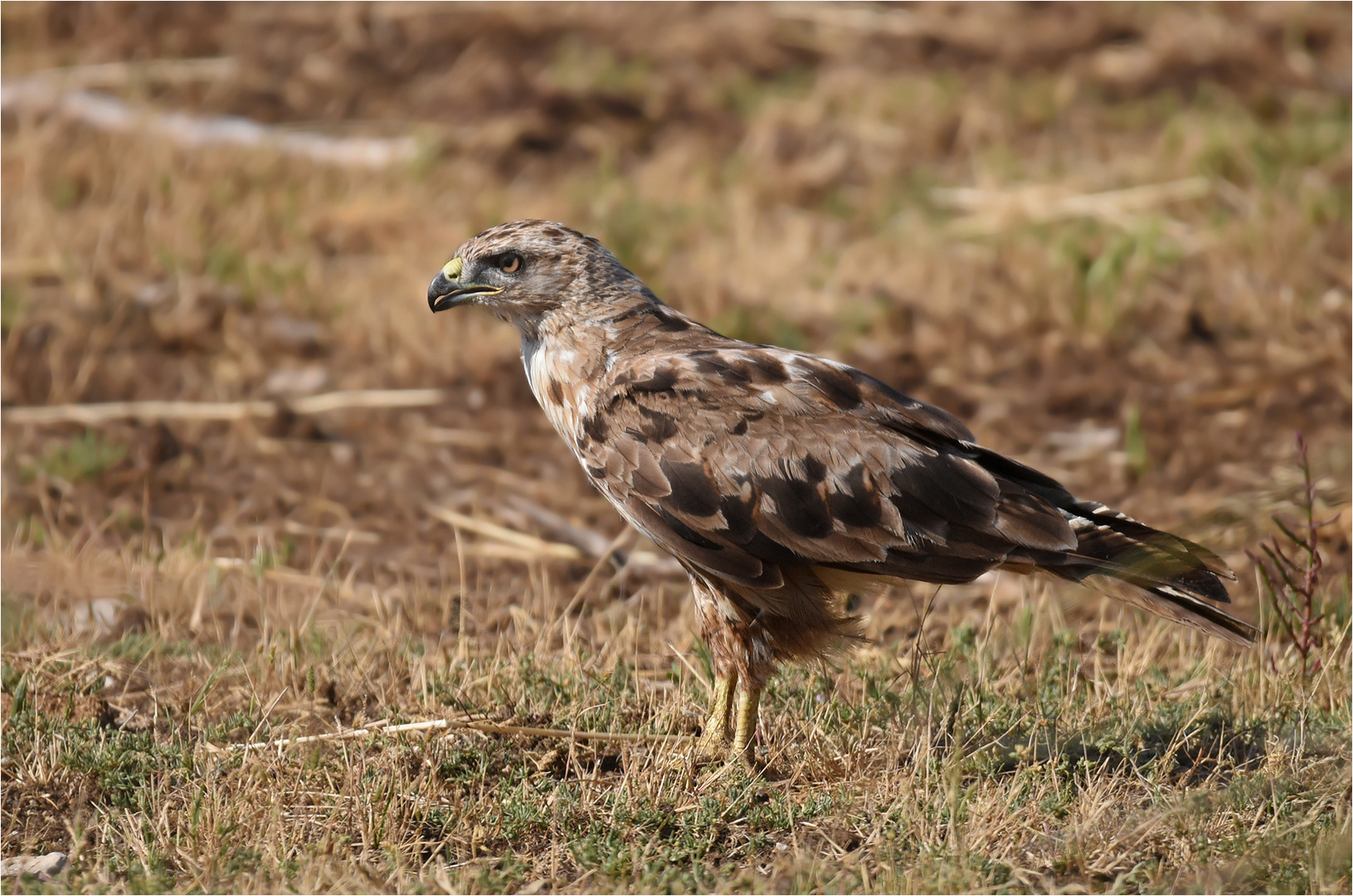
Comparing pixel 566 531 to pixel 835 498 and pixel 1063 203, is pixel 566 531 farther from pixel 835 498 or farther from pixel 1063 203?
pixel 1063 203

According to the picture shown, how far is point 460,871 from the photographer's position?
3.54 metres

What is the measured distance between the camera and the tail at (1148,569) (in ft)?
12.8

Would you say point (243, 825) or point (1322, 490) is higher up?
point (1322, 490)

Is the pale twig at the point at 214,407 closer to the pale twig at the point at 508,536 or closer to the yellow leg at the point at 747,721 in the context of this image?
the pale twig at the point at 508,536

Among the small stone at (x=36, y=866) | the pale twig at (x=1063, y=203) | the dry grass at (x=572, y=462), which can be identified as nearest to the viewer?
the small stone at (x=36, y=866)

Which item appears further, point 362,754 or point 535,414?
point 535,414

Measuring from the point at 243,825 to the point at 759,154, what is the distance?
8.13 m

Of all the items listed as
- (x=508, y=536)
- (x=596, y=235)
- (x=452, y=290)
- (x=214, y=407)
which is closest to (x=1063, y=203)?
(x=596, y=235)

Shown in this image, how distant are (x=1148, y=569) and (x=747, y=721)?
1291 mm

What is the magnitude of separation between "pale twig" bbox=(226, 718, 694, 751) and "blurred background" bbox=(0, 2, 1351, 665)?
108 centimetres

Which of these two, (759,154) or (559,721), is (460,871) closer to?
(559,721)

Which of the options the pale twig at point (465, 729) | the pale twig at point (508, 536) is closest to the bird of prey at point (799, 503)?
the pale twig at point (465, 729)

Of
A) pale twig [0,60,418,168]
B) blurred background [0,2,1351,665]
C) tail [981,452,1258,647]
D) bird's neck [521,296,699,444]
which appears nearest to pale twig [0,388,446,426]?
blurred background [0,2,1351,665]

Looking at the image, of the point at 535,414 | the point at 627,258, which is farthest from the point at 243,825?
the point at 627,258
